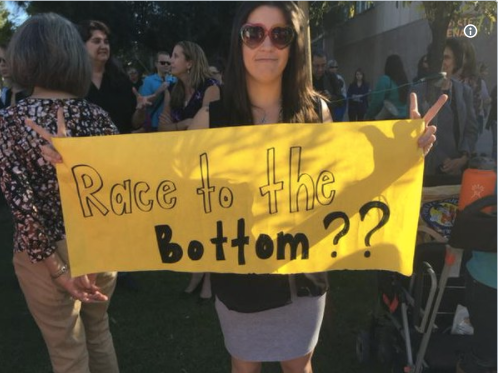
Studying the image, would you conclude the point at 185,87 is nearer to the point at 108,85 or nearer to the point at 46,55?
the point at 108,85

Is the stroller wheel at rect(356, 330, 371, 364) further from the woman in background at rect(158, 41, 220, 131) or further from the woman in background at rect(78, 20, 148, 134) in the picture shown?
the woman in background at rect(78, 20, 148, 134)

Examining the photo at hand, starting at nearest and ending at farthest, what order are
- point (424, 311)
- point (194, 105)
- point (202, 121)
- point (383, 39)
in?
point (202, 121)
point (424, 311)
point (194, 105)
point (383, 39)

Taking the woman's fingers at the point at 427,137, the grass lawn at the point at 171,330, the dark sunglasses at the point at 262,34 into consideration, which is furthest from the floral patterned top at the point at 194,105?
the woman's fingers at the point at 427,137

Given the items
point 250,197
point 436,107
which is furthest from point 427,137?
point 250,197

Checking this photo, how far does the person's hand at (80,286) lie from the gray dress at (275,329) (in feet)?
1.63

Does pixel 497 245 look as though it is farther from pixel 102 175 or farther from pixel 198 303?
pixel 198 303

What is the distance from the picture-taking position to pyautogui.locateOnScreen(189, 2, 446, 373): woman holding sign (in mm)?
1959

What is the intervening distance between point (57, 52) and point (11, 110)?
0.90 feet

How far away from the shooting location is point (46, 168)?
80.2 inches

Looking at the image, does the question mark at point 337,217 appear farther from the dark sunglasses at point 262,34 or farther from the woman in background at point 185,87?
the woman in background at point 185,87

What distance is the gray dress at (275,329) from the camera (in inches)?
81.5

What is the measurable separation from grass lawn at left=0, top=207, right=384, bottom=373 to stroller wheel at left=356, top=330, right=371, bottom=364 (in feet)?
0.20

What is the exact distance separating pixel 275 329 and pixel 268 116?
816mm

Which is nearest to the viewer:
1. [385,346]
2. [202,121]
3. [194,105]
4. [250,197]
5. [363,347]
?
[250,197]
